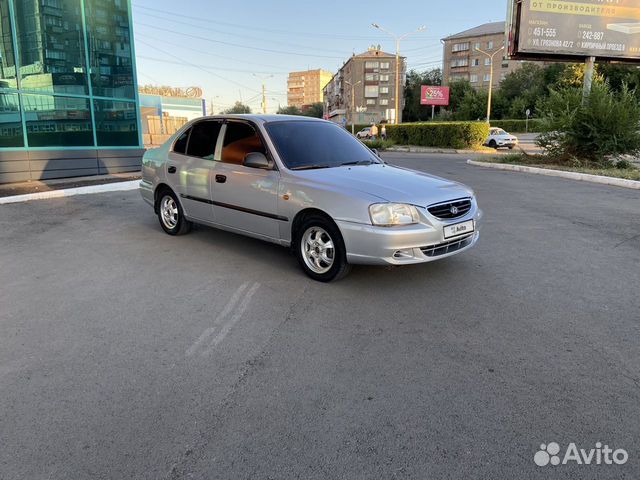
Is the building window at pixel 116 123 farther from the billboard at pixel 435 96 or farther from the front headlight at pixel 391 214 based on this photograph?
the billboard at pixel 435 96

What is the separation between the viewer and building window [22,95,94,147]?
12.8 metres

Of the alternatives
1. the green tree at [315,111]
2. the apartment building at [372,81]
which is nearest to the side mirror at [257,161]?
the apartment building at [372,81]

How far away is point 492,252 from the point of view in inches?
246

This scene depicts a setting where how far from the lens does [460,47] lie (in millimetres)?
97562

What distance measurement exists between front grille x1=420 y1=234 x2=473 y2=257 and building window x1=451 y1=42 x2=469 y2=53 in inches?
4023

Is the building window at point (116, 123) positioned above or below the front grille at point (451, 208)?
above

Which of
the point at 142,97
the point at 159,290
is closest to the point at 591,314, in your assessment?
the point at 159,290

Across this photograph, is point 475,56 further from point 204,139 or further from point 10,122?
point 204,139

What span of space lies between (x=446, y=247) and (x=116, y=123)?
1279 cm

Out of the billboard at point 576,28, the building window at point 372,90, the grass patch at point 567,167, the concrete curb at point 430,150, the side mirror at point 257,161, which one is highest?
the building window at point 372,90

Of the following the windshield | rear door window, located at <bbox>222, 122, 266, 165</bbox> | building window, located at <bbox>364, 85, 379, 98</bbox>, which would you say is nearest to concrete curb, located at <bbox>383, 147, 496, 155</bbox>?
the windshield

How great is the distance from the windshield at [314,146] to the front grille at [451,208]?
4.34ft

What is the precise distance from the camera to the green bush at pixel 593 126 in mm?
15828

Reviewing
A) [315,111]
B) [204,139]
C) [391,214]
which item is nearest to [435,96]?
[315,111]
